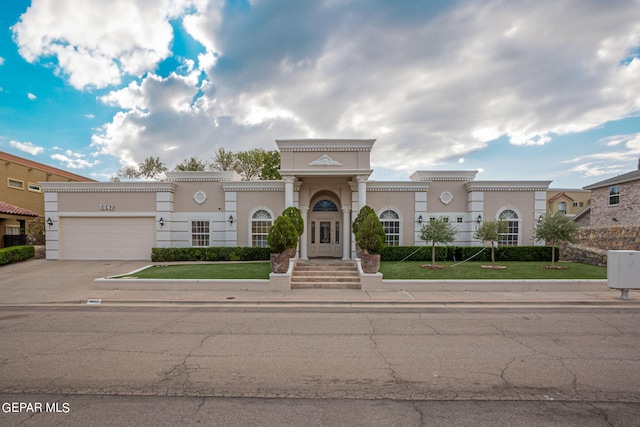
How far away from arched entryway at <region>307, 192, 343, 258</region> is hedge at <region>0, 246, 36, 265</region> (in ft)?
52.0

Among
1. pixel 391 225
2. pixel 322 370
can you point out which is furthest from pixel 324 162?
pixel 322 370

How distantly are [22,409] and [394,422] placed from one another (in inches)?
179

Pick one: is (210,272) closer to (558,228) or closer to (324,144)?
(324,144)

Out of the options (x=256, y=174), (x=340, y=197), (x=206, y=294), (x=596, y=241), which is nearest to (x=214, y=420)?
(x=206, y=294)

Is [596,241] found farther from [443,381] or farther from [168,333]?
[168,333]

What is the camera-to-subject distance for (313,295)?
10.7m

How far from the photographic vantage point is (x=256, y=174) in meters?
38.8

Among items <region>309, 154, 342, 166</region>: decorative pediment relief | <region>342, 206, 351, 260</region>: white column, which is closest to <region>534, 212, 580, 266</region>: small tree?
<region>342, 206, 351, 260</region>: white column

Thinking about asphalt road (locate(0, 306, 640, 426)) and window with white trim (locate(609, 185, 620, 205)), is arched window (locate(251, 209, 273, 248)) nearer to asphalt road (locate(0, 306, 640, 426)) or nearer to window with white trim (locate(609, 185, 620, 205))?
asphalt road (locate(0, 306, 640, 426))

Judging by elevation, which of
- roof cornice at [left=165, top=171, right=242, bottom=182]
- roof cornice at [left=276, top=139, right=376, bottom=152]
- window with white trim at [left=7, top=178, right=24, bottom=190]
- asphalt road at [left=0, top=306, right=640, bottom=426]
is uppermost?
roof cornice at [left=276, top=139, right=376, bottom=152]

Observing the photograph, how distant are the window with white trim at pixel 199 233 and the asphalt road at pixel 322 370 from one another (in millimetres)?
10137

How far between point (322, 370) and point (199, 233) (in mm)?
15075

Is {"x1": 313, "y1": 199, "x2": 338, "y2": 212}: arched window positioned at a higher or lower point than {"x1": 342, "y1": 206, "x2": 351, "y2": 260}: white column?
higher

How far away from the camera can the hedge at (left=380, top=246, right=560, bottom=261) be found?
651 inches
